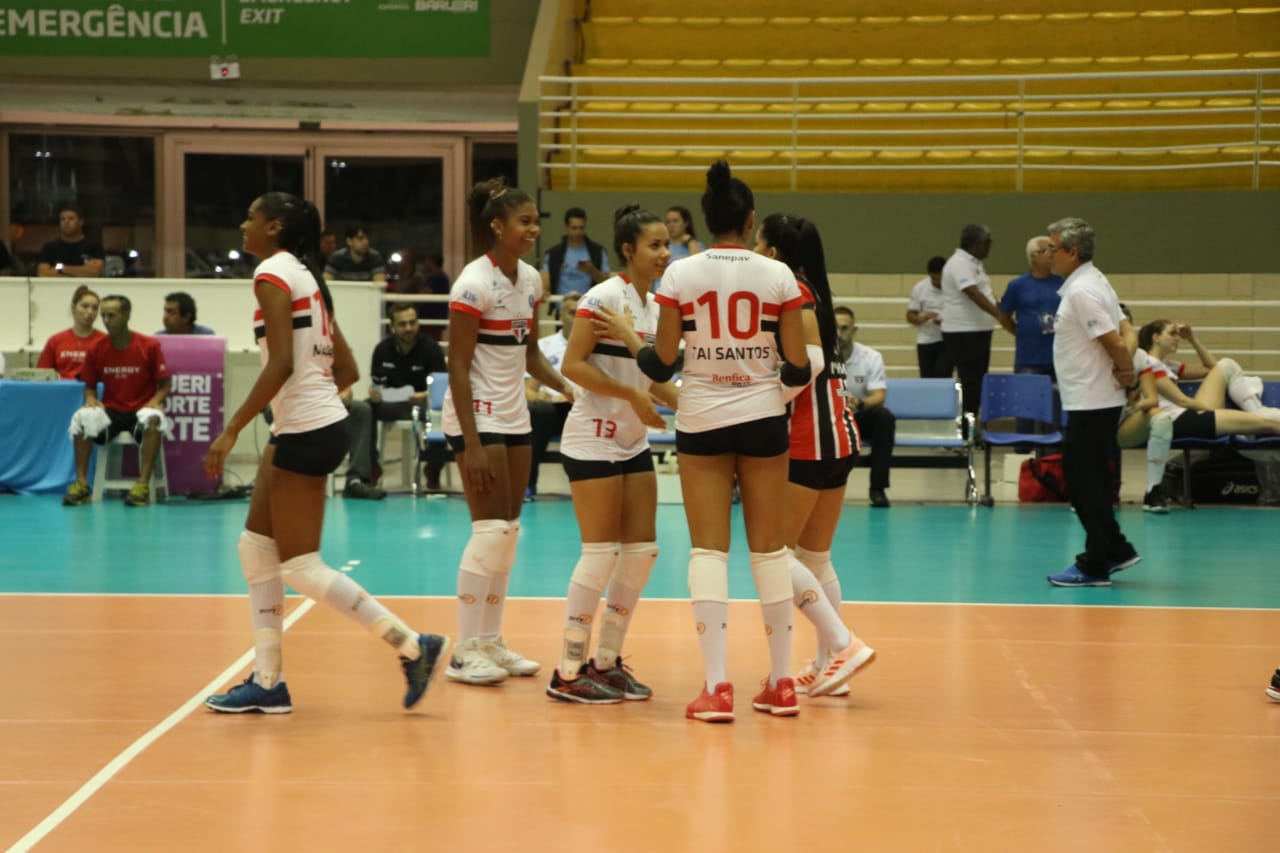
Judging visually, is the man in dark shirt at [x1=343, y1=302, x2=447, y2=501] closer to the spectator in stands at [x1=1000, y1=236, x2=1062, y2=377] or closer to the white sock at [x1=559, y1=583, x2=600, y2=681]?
the spectator in stands at [x1=1000, y1=236, x2=1062, y2=377]

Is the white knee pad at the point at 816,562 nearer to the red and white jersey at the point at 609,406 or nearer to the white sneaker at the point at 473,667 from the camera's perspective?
the red and white jersey at the point at 609,406

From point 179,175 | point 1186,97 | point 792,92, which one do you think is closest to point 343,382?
point 792,92

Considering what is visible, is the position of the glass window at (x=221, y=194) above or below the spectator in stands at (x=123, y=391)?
above

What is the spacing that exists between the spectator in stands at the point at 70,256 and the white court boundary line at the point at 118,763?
10.3 m

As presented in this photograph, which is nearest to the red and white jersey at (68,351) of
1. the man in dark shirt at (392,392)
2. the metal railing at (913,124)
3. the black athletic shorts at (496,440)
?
the man in dark shirt at (392,392)

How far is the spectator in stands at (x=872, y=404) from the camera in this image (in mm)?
12523

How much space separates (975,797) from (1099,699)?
58.6 inches

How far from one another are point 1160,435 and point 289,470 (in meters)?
8.46

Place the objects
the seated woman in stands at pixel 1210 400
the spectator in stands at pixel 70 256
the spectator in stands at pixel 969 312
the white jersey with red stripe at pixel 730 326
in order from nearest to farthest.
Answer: the white jersey with red stripe at pixel 730 326
the seated woman in stands at pixel 1210 400
the spectator in stands at pixel 969 312
the spectator in stands at pixel 70 256

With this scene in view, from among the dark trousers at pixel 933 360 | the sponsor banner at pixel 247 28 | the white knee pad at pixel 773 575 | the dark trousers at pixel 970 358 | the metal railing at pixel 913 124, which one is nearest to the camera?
the white knee pad at pixel 773 575

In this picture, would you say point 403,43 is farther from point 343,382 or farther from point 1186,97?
point 343,382

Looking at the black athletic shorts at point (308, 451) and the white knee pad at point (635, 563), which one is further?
the white knee pad at point (635, 563)

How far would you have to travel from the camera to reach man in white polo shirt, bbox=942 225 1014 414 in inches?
555

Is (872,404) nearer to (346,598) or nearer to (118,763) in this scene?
(346,598)
